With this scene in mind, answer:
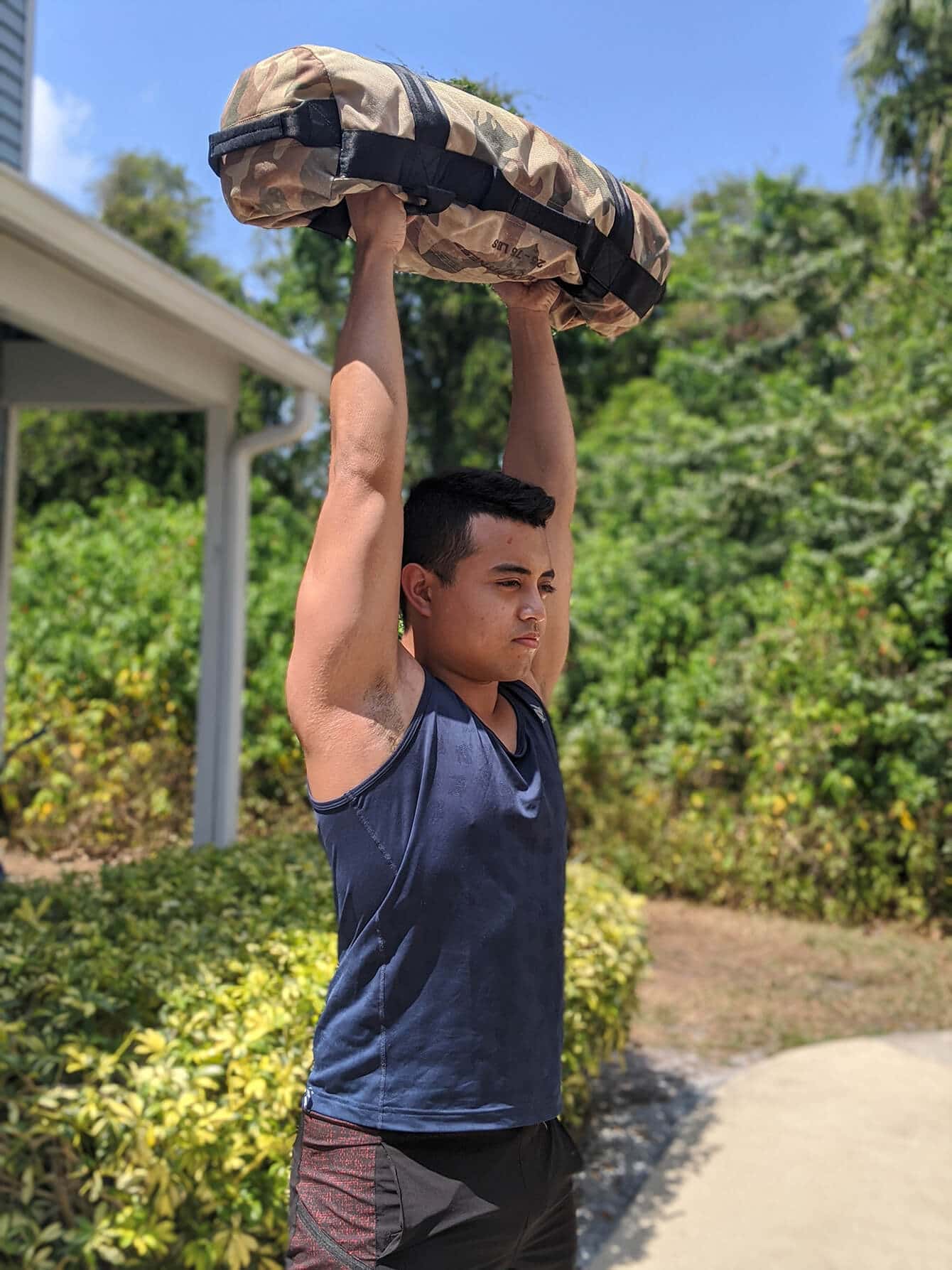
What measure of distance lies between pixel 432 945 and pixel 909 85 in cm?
1398

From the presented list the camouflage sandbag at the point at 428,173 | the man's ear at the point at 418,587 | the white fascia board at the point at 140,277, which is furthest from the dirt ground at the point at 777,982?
the camouflage sandbag at the point at 428,173

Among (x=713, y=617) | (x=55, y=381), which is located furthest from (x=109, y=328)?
(x=713, y=617)

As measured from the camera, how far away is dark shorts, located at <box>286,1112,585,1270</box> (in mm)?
1452

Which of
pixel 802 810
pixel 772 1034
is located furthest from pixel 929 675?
pixel 772 1034

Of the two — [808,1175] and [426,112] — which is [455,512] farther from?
[808,1175]

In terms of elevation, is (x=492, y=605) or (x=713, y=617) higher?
(x=713, y=617)

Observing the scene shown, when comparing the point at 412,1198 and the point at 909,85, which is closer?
the point at 412,1198

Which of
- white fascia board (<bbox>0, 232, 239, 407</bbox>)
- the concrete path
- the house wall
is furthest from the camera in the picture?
the house wall

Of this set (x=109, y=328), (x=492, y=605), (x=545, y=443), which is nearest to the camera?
(x=492, y=605)

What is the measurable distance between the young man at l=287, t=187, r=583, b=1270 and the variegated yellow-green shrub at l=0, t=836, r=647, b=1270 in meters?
1.03

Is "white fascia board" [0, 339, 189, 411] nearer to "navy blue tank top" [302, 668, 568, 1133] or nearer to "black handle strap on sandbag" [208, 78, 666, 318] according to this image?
"black handle strap on sandbag" [208, 78, 666, 318]

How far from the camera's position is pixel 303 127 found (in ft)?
4.76

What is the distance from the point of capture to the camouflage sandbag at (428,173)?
1.47 metres

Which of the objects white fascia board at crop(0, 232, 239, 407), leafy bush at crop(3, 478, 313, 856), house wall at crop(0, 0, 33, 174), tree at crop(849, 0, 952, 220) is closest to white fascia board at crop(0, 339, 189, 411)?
white fascia board at crop(0, 232, 239, 407)
